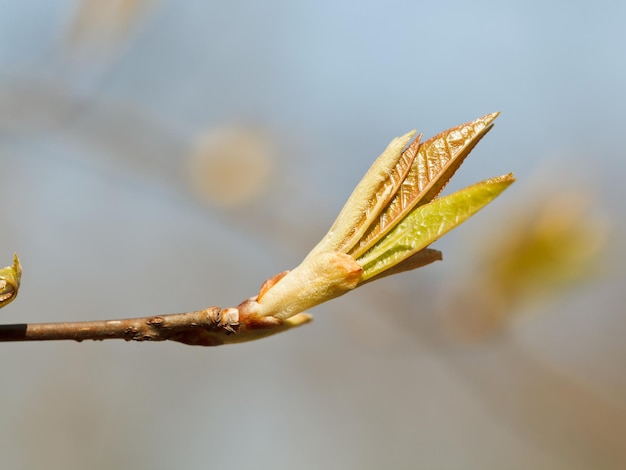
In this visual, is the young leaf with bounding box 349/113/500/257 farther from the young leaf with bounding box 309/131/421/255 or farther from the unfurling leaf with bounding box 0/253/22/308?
the unfurling leaf with bounding box 0/253/22/308

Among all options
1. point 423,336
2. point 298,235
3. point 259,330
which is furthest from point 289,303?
point 298,235

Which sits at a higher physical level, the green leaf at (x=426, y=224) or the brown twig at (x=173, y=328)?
the green leaf at (x=426, y=224)

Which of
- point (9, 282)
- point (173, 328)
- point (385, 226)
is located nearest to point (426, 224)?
point (385, 226)

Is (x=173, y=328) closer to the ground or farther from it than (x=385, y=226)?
closer to the ground

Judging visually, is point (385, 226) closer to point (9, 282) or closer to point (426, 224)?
point (426, 224)

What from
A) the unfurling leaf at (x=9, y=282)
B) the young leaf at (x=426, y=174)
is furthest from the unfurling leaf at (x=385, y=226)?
the unfurling leaf at (x=9, y=282)

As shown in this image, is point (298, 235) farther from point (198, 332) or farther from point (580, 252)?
point (198, 332)

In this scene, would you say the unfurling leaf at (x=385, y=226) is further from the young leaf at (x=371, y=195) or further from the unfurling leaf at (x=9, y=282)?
the unfurling leaf at (x=9, y=282)

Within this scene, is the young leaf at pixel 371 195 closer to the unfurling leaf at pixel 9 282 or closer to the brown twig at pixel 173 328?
the brown twig at pixel 173 328
